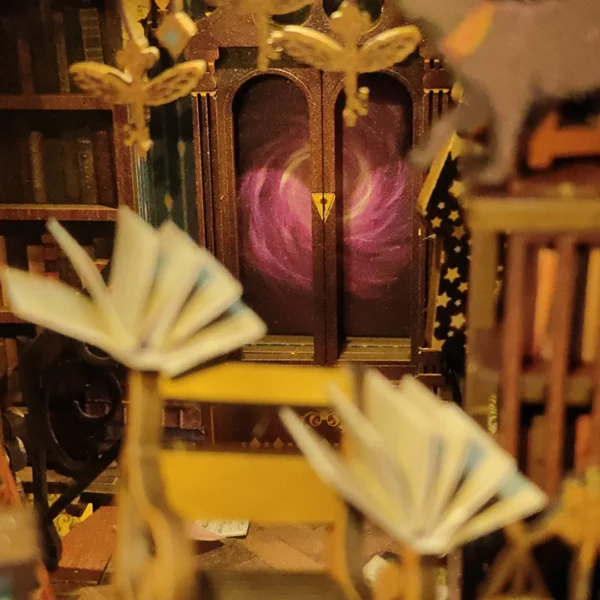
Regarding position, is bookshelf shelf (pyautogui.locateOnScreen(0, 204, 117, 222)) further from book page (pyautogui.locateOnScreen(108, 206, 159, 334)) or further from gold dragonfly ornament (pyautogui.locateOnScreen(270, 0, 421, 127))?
book page (pyautogui.locateOnScreen(108, 206, 159, 334))

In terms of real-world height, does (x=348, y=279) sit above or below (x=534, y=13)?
below

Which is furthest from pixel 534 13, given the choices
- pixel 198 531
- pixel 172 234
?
pixel 198 531

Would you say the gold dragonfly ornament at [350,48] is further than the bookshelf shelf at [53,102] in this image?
No

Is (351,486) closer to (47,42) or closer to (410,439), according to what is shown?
(410,439)

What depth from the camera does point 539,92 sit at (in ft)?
2.01

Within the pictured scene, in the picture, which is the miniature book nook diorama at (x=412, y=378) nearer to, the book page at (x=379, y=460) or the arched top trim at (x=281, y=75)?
→ the book page at (x=379, y=460)

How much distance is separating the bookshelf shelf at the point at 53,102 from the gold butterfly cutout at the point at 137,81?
3.68 feet

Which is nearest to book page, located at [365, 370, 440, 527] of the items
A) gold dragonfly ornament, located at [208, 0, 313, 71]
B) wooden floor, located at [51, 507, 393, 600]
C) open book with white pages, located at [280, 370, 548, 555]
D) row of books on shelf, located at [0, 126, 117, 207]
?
open book with white pages, located at [280, 370, 548, 555]

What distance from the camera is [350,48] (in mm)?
1116

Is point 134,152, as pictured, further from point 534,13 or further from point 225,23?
point 534,13

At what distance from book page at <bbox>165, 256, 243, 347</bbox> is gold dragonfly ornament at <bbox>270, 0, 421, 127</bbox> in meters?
0.43

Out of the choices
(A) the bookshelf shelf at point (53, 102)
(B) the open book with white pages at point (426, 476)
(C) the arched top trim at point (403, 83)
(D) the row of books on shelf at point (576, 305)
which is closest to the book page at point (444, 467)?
(B) the open book with white pages at point (426, 476)

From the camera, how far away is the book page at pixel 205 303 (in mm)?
679

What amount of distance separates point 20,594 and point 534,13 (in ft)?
2.11
